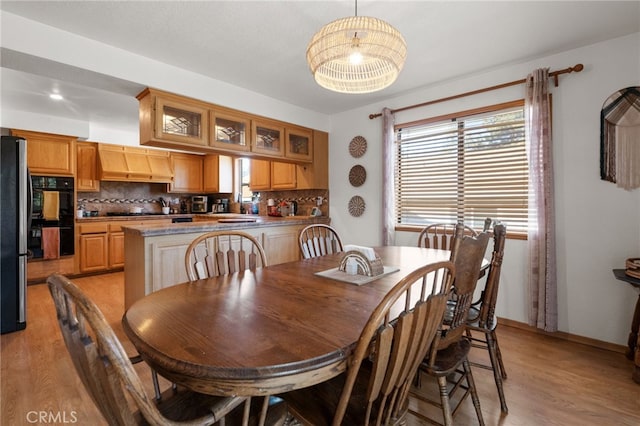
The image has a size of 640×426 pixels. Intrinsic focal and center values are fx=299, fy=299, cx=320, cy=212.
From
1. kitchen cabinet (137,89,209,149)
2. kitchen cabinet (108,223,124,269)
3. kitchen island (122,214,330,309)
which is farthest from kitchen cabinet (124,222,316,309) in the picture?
kitchen cabinet (108,223,124,269)

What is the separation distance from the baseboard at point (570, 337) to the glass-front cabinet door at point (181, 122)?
3437 millimetres

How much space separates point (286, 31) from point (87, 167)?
4542 mm

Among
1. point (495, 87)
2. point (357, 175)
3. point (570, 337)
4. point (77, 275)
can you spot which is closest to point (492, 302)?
point (570, 337)

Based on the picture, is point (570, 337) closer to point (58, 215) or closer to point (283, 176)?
point (283, 176)

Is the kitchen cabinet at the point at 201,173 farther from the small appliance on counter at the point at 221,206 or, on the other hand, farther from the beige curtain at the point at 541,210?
the beige curtain at the point at 541,210

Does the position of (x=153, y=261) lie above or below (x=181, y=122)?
below

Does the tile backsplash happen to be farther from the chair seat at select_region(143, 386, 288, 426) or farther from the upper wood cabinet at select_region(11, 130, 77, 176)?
the chair seat at select_region(143, 386, 288, 426)

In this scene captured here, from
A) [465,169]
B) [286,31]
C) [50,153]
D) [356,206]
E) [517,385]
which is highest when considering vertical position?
[286,31]

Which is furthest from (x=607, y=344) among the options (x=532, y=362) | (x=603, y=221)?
(x=603, y=221)

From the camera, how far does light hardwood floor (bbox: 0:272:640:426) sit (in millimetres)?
1619

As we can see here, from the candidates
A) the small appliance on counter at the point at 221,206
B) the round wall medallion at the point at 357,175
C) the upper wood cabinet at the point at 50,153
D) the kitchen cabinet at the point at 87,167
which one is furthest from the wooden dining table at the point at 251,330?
the small appliance on counter at the point at 221,206

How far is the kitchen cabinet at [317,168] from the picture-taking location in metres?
4.19

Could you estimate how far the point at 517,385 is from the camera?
1.89 metres

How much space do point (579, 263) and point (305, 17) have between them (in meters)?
2.90
